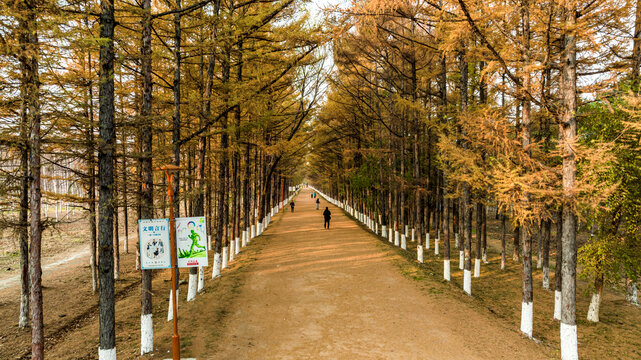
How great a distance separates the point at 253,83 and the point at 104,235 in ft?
22.0

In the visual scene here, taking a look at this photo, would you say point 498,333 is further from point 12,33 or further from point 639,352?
point 12,33

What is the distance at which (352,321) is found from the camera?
9.03 m

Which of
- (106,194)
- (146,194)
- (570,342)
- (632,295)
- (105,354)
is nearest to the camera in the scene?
(105,354)

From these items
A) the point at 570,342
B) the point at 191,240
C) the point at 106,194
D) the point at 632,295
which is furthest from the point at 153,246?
the point at 632,295

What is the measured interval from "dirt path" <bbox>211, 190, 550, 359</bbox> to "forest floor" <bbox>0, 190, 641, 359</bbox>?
0.03 metres

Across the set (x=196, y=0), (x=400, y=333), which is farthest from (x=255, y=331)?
(x=196, y=0)

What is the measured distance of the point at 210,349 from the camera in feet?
24.6

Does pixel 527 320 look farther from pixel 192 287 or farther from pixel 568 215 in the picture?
pixel 192 287

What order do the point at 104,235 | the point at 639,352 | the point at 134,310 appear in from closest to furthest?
the point at 104,235 → the point at 639,352 → the point at 134,310

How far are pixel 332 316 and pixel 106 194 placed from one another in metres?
7.00

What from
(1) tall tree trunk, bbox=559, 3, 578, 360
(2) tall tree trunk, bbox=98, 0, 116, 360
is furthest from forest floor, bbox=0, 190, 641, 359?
(2) tall tree trunk, bbox=98, 0, 116, 360

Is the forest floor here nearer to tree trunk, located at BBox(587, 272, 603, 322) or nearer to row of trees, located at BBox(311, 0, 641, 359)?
tree trunk, located at BBox(587, 272, 603, 322)

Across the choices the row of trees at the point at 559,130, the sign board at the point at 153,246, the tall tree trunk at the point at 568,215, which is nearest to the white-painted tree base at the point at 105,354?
the sign board at the point at 153,246

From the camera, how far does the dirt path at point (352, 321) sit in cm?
745
